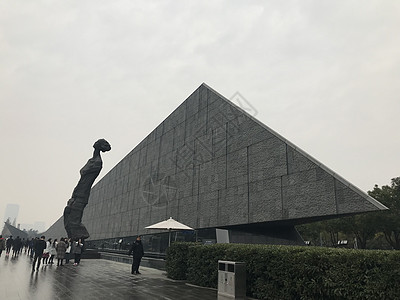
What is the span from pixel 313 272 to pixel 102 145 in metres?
20.4

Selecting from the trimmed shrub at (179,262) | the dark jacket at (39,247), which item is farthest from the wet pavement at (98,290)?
the dark jacket at (39,247)

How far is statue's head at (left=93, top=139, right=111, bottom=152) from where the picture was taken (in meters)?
23.7

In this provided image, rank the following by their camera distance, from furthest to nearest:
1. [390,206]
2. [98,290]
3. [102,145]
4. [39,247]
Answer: [390,206] → [102,145] → [39,247] → [98,290]

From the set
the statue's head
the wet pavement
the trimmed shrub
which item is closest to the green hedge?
the wet pavement

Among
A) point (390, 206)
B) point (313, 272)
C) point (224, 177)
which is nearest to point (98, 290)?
point (313, 272)

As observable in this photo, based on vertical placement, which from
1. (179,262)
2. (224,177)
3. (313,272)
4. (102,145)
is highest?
(102,145)

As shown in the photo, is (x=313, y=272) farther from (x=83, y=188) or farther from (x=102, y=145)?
(x=83, y=188)

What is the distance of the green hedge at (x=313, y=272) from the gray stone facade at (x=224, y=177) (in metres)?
3.85

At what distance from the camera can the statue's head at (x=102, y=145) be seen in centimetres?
2374

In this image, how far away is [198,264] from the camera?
10.3 meters

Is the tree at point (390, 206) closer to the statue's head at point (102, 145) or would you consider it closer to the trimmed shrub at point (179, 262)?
the trimmed shrub at point (179, 262)

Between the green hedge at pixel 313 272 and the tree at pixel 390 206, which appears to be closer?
the green hedge at pixel 313 272

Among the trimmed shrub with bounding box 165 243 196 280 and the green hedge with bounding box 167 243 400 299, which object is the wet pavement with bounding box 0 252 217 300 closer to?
the trimmed shrub with bounding box 165 243 196 280

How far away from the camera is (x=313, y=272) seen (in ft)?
21.2
